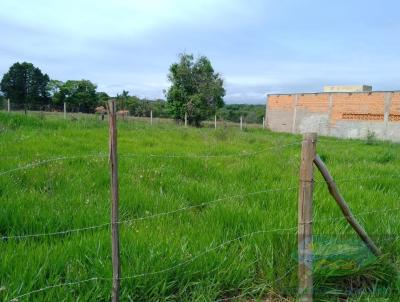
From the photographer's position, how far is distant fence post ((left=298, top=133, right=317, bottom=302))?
8.93 ft

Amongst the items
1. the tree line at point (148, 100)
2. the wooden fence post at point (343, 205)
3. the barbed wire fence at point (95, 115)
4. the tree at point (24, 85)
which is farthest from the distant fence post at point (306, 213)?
the tree at point (24, 85)

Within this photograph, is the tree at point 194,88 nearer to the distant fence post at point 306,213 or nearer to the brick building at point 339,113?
the brick building at point 339,113

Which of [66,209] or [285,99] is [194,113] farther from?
[66,209]

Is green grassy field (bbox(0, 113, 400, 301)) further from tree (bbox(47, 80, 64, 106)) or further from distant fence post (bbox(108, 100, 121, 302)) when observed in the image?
tree (bbox(47, 80, 64, 106))

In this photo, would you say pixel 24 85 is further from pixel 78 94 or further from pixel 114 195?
pixel 114 195

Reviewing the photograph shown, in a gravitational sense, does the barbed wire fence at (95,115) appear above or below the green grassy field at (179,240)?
above

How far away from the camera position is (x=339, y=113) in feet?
107

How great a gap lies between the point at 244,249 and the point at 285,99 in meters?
35.7

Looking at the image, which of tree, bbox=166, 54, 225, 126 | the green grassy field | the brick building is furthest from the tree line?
the green grassy field

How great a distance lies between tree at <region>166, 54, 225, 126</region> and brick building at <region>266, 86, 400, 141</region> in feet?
23.4

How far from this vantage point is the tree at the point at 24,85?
2000 inches

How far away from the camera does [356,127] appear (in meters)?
31.4

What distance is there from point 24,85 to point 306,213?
181ft

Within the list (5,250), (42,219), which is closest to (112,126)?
(5,250)
